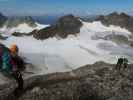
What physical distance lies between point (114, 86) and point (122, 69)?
5.24 metres

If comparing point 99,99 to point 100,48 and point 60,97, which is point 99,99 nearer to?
point 60,97

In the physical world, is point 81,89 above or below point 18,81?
below

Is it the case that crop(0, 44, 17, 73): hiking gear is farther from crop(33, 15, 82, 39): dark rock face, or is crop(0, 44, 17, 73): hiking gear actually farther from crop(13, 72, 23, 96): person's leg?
crop(33, 15, 82, 39): dark rock face

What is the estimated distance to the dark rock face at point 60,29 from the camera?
561 ft

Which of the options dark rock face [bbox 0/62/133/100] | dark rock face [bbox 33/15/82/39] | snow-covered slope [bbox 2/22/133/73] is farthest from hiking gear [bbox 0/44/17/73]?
dark rock face [bbox 33/15/82/39]

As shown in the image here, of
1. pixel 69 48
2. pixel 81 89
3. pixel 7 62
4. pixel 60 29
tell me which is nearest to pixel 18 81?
pixel 7 62

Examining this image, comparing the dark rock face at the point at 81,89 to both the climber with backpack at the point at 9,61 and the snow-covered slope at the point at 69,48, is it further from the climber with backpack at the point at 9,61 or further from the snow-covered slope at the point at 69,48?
the snow-covered slope at the point at 69,48

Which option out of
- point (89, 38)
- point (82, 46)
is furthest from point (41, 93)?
point (89, 38)

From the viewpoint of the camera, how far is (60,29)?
172 meters

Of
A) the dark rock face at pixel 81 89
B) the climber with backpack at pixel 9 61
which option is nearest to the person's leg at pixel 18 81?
the climber with backpack at pixel 9 61

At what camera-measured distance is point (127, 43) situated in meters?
176

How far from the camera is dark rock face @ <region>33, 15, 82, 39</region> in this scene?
561 ft

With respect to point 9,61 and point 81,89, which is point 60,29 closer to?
point 81,89

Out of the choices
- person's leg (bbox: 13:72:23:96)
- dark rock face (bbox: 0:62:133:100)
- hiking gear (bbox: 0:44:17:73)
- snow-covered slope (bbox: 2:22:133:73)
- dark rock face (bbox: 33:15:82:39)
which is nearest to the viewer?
hiking gear (bbox: 0:44:17:73)
